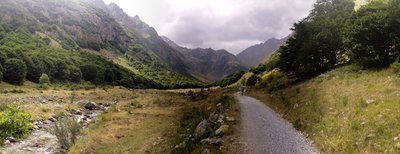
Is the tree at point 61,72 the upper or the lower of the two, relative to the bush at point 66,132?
upper

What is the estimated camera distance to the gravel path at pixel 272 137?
1648 centimetres

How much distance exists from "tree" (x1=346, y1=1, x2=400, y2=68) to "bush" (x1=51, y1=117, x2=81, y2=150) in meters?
30.3

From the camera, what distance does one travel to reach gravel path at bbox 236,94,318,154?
54.1 feet

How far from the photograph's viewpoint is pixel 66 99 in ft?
185

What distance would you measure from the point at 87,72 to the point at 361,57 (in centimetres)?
12071

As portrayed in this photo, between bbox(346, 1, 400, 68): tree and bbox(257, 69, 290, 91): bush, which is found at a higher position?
bbox(346, 1, 400, 68): tree

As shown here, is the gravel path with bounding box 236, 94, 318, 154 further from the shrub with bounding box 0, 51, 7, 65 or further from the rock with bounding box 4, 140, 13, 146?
the shrub with bounding box 0, 51, 7, 65

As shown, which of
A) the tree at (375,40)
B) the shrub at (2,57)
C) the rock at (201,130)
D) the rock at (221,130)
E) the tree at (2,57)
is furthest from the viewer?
the tree at (2,57)

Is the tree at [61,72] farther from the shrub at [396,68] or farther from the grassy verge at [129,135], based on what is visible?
the shrub at [396,68]

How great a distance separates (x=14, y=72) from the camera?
277ft

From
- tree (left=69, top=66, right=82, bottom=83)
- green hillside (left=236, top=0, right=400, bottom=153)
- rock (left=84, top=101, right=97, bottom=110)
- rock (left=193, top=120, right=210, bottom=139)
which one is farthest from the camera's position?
tree (left=69, top=66, right=82, bottom=83)

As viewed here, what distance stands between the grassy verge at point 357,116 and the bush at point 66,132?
18259 mm

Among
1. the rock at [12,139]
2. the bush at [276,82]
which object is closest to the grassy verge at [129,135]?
the rock at [12,139]

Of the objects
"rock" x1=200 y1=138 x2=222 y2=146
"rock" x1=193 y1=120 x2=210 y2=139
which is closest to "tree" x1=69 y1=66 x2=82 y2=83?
"rock" x1=193 y1=120 x2=210 y2=139
